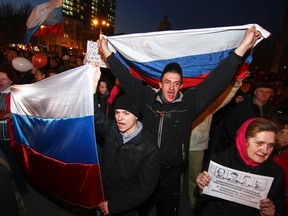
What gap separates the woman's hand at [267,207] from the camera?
81.5 inches

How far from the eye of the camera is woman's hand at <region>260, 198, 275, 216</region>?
81.5 inches

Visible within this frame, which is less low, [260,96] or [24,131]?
[260,96]

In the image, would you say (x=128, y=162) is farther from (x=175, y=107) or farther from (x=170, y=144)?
(x=175, y=107)

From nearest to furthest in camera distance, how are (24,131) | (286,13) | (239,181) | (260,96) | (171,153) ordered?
(239,181)
(171,153)
(24,131)
(260,96)
(286,13)

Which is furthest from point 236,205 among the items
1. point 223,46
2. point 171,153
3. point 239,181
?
point 223,46

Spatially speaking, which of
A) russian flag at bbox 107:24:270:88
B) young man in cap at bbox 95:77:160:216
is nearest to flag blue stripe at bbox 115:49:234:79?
russian flag at bbox 107:24:270:88

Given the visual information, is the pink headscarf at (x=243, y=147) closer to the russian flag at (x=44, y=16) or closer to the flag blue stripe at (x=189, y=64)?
the flag blue stripe at (x=189, y=64)

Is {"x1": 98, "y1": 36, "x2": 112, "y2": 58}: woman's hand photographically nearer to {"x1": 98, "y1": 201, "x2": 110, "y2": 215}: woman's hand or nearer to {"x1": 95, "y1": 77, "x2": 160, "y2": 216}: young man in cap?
{"x1": 95, "y1": 77, "x2": 160, "y2": 216}: young man in cap

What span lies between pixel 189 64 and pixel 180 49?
0.28 meters

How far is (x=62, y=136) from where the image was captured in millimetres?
2701

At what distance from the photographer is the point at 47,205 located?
4.05 meters

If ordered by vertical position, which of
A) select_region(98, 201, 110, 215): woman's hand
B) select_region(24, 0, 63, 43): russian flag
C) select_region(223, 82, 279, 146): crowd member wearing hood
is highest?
select_region(24, 0, 63, 43): russian flag

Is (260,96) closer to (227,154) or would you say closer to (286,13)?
(227,154)

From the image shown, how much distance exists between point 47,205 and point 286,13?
18550 millimetres
